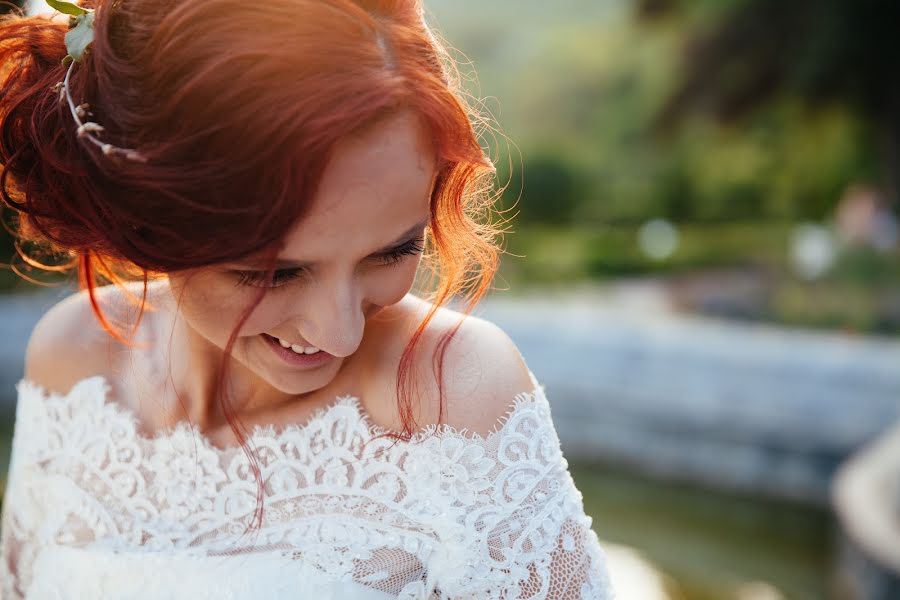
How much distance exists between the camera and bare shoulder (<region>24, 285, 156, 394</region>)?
57.7 inches

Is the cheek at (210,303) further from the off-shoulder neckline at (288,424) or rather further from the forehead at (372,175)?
the off-shoulder neckline at (288,424)

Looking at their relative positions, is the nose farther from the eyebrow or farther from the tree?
the tree

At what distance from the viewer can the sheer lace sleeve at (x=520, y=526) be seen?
1.14 meters

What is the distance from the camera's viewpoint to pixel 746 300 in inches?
365

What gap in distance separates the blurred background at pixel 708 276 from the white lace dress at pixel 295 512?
0.27 m

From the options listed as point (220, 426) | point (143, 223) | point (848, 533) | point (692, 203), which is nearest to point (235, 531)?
point (220, 426)

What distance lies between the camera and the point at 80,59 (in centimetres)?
101

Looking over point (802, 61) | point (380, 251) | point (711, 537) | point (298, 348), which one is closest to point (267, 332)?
point (298, 348)

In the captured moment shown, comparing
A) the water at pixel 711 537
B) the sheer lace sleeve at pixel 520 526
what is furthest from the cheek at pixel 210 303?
the water at pixel 711 537

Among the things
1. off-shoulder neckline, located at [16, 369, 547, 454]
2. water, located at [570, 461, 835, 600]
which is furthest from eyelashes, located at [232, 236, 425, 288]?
water, located at [570, 461, 835, 600]

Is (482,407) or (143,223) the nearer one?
(143,223)

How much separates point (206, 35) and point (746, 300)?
908cm

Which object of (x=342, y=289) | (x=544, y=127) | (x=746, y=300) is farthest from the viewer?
(x=544, y=127)

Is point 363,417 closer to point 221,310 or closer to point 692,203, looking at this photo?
point 221,310
